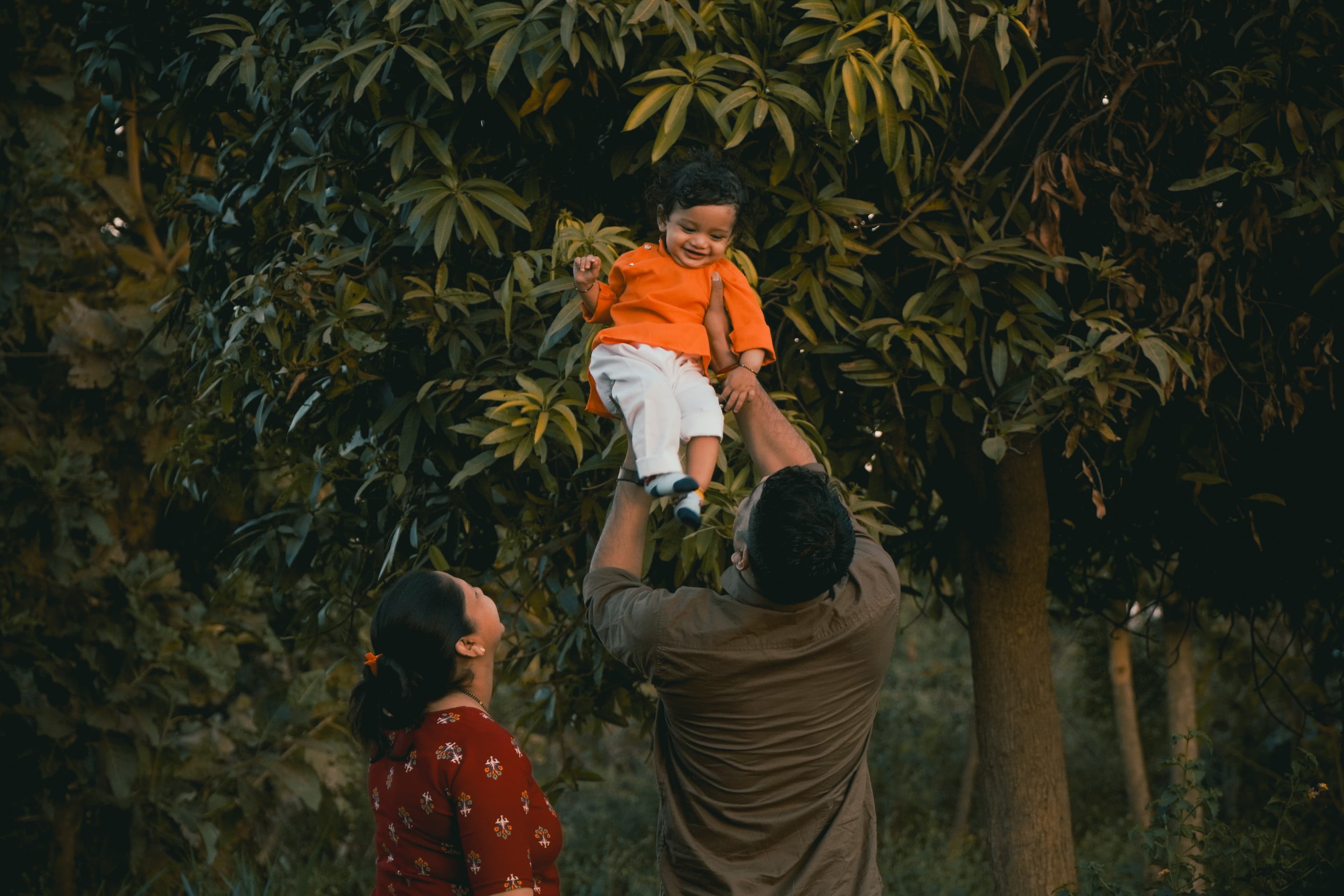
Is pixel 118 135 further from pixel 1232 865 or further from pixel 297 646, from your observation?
pixel 1232 865

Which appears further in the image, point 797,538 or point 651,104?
point 651,104

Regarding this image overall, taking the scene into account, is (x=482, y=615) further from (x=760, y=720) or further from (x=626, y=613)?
(x=760, y=720)

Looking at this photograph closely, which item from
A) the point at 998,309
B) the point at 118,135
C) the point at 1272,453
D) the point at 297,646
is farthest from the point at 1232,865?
the point at 118,135

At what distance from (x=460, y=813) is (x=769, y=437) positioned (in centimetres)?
95

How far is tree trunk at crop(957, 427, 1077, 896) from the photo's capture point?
400cm

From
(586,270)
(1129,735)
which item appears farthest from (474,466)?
(1129,735)

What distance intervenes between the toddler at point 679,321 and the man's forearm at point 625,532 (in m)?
0.05

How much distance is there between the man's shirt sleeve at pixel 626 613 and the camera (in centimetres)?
203

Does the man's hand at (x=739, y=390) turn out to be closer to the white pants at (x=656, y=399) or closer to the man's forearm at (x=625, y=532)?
the white pants at (x=656, y=399)

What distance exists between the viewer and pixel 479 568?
11.7 ft

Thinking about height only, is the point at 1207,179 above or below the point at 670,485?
above

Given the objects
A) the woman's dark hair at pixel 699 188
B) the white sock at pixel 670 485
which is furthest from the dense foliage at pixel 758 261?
the white sock at pixel 670 485

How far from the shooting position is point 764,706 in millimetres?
2070

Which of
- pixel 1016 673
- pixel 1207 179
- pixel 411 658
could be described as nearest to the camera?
pixel 411 658
